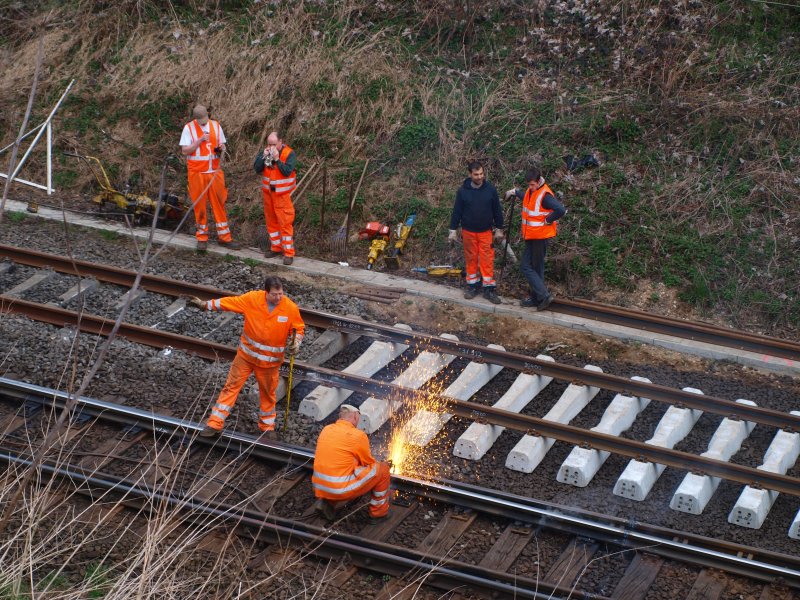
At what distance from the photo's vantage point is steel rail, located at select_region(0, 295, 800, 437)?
9.75 m

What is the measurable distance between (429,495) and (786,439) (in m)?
3.53

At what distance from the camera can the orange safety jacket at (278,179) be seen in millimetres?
13094

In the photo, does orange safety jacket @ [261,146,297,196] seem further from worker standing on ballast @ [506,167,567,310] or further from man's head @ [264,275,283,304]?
man's head @ [264,275,283,304]

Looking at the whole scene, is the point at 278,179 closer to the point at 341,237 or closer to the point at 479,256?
the point at 341,237

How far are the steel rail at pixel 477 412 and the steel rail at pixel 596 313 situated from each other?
0.87m

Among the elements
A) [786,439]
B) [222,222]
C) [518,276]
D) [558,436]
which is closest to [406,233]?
[518,276]

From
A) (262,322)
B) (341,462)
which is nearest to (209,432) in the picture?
(262,322)

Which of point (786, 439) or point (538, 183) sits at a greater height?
point (538, 183)

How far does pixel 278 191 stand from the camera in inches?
521

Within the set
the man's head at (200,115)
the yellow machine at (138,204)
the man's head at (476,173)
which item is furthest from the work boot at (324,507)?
the yellow machine at (138,204)

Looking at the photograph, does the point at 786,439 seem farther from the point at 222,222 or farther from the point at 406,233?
the point at 222,222

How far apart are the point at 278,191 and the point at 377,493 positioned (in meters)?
6.02

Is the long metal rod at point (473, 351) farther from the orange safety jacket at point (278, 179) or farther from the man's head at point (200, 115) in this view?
the man's head at point (200, 115)

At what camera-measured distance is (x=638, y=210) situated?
Result: 44.0 ft
